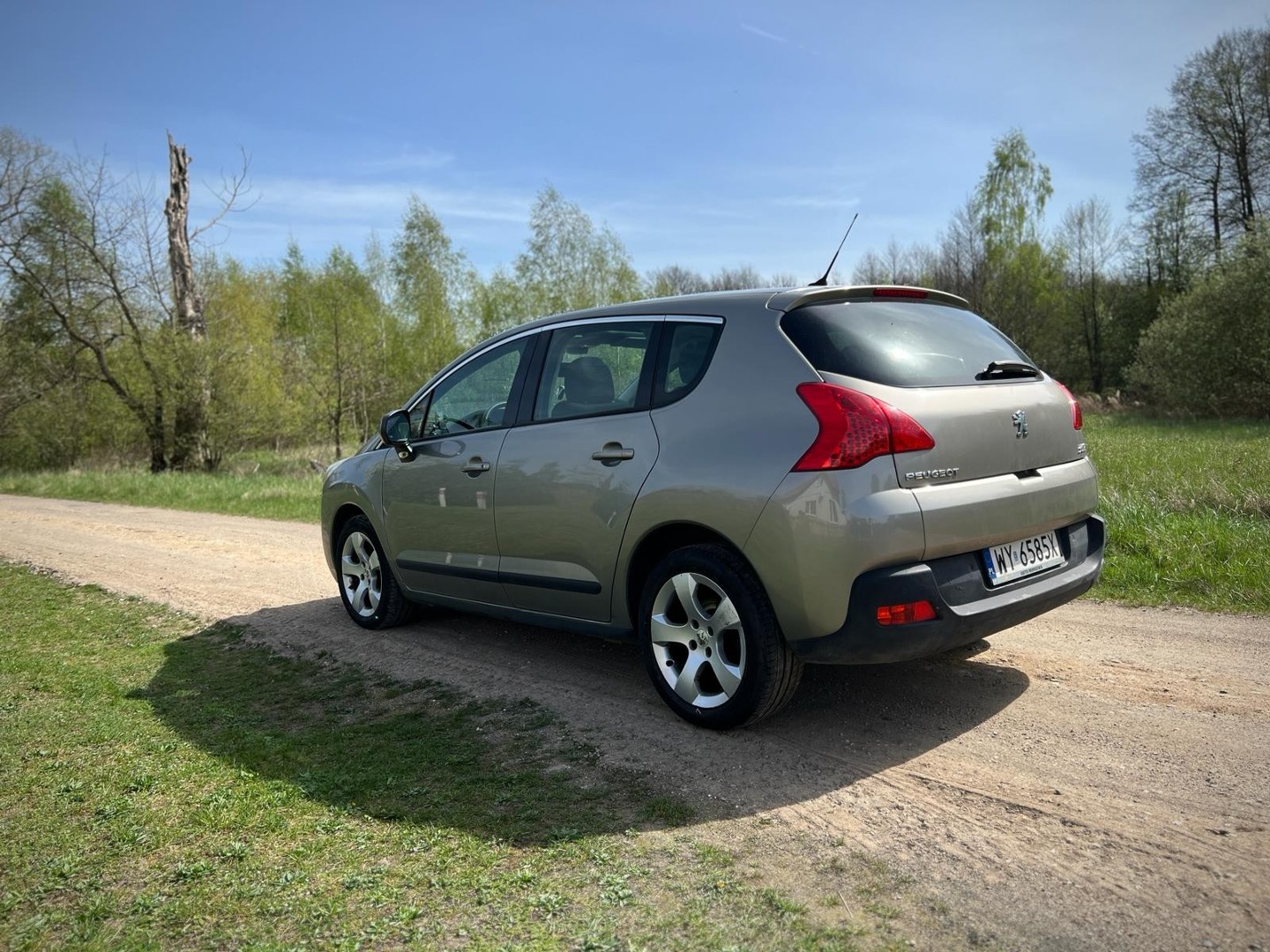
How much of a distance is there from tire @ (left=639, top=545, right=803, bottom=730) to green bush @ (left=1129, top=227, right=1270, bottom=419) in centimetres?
2661

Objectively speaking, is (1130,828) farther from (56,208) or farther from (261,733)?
A: (56,208)

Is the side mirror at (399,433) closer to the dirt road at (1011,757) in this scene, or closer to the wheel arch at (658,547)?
the dirt road at (1011,757)

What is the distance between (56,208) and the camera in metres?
25.3

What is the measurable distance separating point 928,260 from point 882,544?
56.1 meters

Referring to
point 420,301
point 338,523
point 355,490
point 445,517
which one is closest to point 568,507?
point 445,517

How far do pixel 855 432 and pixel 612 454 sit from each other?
1.26m

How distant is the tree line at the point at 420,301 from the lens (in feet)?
84.3

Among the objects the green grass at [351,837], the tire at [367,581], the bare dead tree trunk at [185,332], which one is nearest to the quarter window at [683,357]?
the green grass at [351,837]

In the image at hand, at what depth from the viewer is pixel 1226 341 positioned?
84.6 feet

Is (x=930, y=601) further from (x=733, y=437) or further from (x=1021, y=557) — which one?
(x=733, y=437)

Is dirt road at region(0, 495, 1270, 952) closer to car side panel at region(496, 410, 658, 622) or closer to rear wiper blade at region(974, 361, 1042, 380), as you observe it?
car side panel at region(496, 410, 658, 622)

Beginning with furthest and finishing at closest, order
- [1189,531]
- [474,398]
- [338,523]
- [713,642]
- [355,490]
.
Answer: [1189,531]
[338,523]
[355,490]
[474,398]
[713,642]

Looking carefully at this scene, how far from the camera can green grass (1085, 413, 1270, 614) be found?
5992 mm

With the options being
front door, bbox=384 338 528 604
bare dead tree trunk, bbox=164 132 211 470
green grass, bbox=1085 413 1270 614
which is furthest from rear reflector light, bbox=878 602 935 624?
bare dead tree trunk, bbox=164 132 211 470
